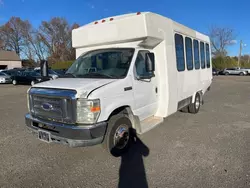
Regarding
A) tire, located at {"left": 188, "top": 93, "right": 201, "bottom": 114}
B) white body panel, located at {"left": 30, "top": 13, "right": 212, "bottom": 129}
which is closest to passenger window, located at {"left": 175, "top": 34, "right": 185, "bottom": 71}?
white body panel, located at {"left": 30, "top": 13, "right": 212, "bottom": 129}

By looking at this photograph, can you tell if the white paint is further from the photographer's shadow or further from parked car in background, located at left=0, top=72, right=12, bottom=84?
the photographer's shadow

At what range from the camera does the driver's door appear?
4.41 meters

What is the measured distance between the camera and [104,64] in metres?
4.53

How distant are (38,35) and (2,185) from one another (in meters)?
64.1

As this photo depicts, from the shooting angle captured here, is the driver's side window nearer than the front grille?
No

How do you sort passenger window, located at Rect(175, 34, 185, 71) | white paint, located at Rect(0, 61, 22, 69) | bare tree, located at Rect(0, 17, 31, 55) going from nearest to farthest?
1. passenger window, located at Rect(175, 34, 185, 71)
2. white paint, located at Rect(0, 61, 22, 69)
3. bare tree, located at Rect(0, 17, 31, 55)

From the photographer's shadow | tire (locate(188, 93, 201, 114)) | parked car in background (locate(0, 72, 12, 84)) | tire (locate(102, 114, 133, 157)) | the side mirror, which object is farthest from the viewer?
parked car in background (locate(0, 72, 12, 84))

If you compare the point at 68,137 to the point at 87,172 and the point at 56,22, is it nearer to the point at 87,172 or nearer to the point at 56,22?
the point at 87,172

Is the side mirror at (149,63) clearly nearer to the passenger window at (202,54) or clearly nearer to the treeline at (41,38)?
the passenger window at (202,54)

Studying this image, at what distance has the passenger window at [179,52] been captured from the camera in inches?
229

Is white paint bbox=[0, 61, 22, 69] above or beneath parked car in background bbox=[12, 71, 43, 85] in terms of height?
above

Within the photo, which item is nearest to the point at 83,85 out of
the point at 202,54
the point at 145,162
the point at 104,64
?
the point at 104,64

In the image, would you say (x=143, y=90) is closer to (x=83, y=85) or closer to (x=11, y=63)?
(x=83, y=85)

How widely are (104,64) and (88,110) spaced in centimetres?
145
